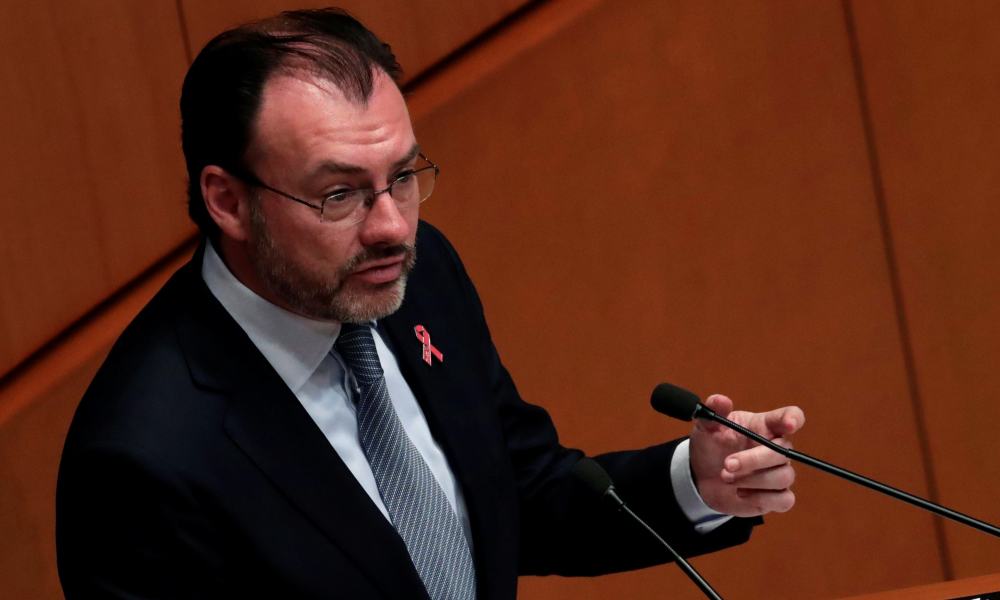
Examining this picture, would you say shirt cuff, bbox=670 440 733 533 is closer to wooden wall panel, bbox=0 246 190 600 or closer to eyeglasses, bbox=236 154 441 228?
eyeglasses, bbox=236 154 441 228

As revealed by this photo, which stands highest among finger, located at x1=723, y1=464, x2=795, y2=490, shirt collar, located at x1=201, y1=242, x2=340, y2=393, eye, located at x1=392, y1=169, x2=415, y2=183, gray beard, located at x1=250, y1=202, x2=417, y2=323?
eye, located at x1=392, y1=169, x2=415, y2=183

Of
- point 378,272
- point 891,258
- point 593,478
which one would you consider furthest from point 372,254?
point 891,258

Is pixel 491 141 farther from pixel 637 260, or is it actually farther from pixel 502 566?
pixel 502 566

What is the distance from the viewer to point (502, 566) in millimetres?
1125

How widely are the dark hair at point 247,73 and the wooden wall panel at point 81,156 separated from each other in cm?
51

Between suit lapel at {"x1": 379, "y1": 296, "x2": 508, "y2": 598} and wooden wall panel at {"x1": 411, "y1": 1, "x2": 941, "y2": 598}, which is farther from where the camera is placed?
wooden wall panel at {"x1": 411, "y1": 1, "x2": 941, "y2": 598}

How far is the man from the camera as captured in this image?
3.14ft

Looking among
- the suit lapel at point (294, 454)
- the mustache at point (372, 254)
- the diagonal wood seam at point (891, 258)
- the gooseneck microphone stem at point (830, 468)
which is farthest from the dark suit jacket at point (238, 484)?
the diagonal wood seam at point (891, 258)

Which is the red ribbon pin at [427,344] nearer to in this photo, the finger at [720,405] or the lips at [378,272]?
the lips at [378,272]

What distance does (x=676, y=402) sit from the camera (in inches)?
38.1

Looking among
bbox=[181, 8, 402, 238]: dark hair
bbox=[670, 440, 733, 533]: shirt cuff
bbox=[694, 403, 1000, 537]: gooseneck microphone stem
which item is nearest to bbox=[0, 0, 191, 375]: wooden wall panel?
bbox=[181, 8, 402, 238]: dark hair

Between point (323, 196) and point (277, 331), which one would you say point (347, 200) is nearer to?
point (323, 196)

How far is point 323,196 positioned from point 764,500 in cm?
43

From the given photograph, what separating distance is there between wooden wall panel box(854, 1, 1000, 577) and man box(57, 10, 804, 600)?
76 centimetres
